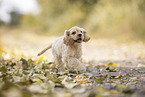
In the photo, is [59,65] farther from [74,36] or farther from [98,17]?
[98,17]

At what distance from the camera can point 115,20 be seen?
1716 centimetres

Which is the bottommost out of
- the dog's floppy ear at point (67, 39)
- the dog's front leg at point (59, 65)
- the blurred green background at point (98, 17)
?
the dog's front leg at point (59, 65)

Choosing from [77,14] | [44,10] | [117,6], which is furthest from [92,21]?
[44,10]

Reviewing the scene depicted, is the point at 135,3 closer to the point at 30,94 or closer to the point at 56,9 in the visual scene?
the point at 30,94

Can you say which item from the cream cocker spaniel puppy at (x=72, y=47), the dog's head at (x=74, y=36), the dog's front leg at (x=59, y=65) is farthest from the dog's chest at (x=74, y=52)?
the dog's front leg at (x=59, y=65)

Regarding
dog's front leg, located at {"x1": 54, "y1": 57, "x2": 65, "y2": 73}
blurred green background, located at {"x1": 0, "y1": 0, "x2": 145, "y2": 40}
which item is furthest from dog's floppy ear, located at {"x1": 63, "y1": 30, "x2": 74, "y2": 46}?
blurred green background, located at {"x1": 0, "y1": 0, "x2": 145, "y2": 40}

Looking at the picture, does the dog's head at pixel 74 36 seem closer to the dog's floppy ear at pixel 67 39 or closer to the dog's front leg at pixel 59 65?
the dog's floppy ear at pixel 67 39

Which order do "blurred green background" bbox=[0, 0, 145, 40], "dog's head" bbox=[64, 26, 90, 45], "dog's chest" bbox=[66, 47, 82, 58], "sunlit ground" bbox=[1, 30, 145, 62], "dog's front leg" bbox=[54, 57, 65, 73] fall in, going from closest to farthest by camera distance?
"dog's head" bbox=[64, 26, 90, 45]
"dog's chest" bbox=[66, 47, 82, 58]
"dog's front leg" bbox=[54, 57, 65, 73]
"sunlit ground" bbox=[1, 30, 145, 62]
"blurred green background" bbox=[0, 0, 145, 40]

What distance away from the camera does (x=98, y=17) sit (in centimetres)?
2066

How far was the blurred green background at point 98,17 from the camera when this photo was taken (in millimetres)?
12659

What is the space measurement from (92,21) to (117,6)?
5584 mm

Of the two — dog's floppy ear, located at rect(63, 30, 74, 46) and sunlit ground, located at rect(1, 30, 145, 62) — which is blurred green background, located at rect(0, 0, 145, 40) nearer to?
sunlit ground, located at rect(1, 30, 145, 62)

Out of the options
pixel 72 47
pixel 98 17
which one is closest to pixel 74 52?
pixel 72 47

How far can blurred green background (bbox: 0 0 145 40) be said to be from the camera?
12.7 m
